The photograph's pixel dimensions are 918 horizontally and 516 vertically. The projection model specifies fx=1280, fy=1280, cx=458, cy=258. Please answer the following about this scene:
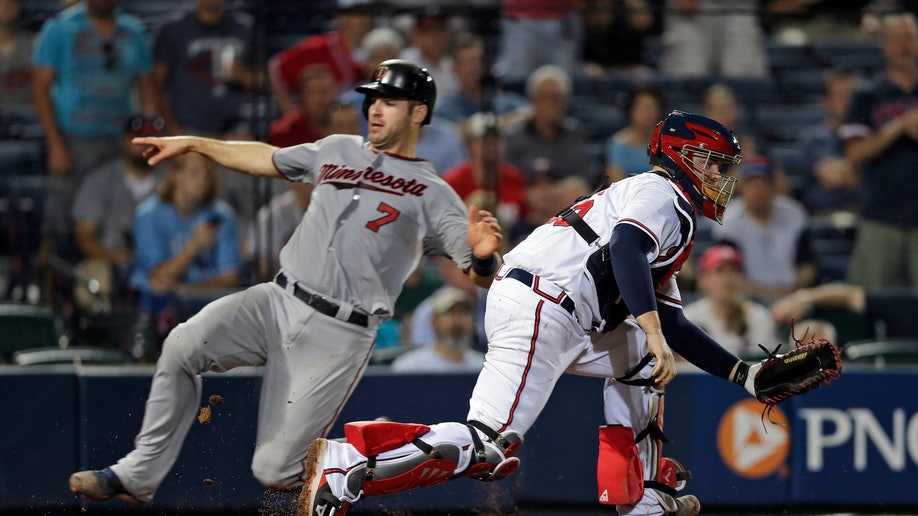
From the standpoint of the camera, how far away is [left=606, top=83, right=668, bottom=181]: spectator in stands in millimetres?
9334

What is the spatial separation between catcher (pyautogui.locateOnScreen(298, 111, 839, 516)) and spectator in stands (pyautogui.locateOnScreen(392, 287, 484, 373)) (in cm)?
221

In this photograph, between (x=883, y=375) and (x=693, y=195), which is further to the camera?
(x=883, y=375)

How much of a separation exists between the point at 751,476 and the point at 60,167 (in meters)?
4.97

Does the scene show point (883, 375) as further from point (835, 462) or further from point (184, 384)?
point (184, 384)

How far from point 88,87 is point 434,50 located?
8.00 feet

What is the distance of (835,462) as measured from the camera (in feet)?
25.5

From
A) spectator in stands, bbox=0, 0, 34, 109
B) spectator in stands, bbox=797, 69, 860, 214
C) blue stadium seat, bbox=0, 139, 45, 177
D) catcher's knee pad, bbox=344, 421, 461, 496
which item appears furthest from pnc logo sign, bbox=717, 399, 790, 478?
spectator in stands, bbox=0, 0, 34, 109

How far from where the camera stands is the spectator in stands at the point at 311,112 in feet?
28.4

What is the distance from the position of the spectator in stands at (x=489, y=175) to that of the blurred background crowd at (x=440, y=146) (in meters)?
0.02

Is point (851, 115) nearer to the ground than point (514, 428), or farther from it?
farther from it

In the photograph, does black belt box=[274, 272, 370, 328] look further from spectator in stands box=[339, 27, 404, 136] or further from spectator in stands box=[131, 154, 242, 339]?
spectator in stands box=[339, 27, 404, 136]

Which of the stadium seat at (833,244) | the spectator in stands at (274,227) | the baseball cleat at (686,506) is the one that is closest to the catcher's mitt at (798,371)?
the baseball cleat at (686,506)

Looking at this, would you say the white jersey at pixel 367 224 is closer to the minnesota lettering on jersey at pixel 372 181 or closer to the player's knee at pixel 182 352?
the minnesota lettering on jersey at pixel 372 181

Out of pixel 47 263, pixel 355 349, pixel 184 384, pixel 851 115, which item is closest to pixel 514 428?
pixel 355 349
